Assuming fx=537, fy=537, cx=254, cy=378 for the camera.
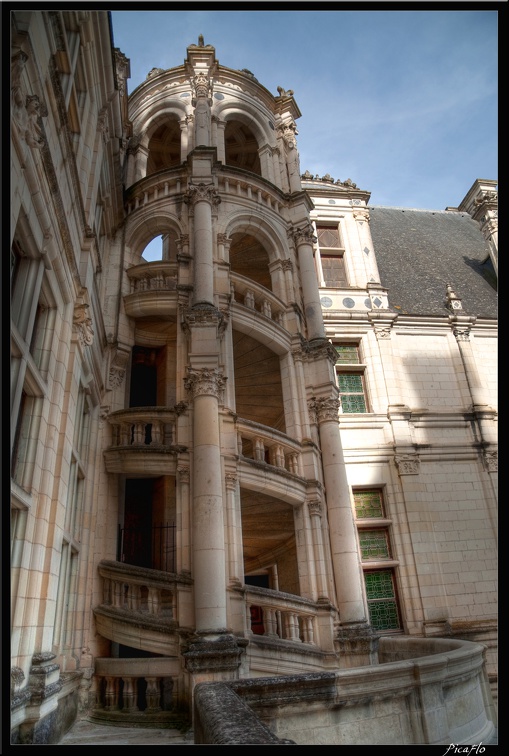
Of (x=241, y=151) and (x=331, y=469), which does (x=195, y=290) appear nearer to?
(x=331, y=469)

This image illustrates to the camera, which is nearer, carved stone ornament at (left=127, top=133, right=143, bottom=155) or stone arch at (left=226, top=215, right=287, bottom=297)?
stone arch at (left=226, top=215, right=287, bottom=297)

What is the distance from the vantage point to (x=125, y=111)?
17.0 metres

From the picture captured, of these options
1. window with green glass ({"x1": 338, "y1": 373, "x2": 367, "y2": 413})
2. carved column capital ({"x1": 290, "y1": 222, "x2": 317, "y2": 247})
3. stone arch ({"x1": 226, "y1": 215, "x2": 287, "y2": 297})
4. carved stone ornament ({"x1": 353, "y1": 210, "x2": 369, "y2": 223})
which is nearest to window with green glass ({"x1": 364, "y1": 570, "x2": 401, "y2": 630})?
window with green glass ({"x1": 338, "y1": 373, "x2": 367, "y2": 413})

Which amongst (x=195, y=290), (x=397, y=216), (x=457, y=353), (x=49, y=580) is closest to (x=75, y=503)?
(x=49, y=580)

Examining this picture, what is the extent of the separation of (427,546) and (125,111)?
1621 centimetres

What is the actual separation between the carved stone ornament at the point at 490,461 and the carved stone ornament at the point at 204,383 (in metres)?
10.5

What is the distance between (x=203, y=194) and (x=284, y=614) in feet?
32.7

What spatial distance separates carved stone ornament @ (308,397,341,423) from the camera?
13.3 meters

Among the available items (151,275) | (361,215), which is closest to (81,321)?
(151,275)

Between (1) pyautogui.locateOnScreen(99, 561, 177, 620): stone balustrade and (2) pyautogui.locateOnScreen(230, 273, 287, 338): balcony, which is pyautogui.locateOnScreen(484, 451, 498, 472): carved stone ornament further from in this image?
(1) pyautogui.locateOnScreen(99, 561, 177, 620): stone balustrade

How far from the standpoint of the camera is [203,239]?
42.3 feet

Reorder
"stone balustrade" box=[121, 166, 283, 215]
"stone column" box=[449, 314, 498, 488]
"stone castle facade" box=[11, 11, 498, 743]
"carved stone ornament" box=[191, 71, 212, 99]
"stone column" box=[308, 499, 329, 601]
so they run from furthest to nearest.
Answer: "stone column" box=[449, 314, 498, 488] → "carved stone ornament" box=[191, 71, 212, 99] → "stone balustrade" box=[121, 166, 283, 215] → "stone column" box=[308, 499, 329, 601] → "stone castle facade" box=[11, 11, 498, 743]

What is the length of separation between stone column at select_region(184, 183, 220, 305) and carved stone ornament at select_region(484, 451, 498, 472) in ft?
35.3

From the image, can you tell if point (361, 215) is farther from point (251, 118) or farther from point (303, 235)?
point (303, 235)
